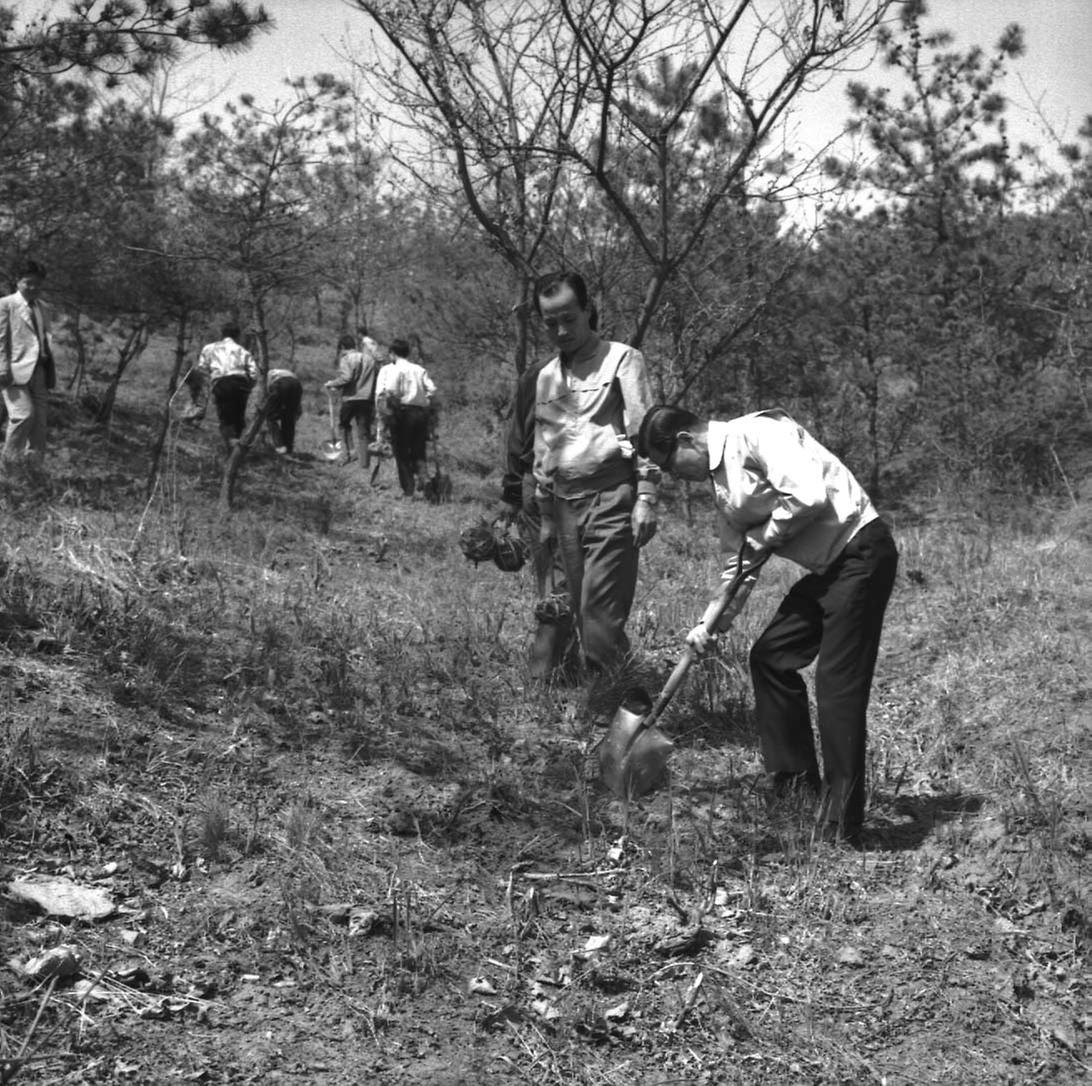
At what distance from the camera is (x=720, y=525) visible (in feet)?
14.3

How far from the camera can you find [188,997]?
3.12 meters

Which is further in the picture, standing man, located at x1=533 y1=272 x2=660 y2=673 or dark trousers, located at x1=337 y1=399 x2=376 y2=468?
dark trousers, located at x1=337 y1=399 x2=376 y2=468

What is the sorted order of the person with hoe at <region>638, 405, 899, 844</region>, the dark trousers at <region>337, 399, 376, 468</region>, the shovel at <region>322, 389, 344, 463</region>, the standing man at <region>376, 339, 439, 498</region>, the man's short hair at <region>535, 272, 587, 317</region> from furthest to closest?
the shovel at <region>322, 389, 344, 463</region>
the dark trousers at <region>337, 399, 376, 468</region>
the standing man at <region>376, 339, 439, 498</region>
the man's short hair at <region>535, 272, 587, 317</region>
the person with hoe at <region>638, 405, 899, 844</region>

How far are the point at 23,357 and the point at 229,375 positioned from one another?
3.95 meters

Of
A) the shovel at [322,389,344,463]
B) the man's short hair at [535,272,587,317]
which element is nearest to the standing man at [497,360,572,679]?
the man's short hair at [535,272,587,317]

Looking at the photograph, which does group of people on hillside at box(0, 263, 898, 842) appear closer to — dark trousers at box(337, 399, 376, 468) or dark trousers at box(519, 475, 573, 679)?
dark trousers at box(519, 475, 573, 679)

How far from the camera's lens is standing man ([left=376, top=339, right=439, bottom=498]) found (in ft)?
39.1

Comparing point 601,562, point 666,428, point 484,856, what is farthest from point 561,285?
point 484,856

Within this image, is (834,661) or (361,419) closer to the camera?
(834,661)

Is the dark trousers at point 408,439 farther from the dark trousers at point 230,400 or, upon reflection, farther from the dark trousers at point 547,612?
the dark trousers at point 547,612

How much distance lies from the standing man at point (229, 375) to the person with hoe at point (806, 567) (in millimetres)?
9012

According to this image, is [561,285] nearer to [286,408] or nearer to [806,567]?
[806,567]

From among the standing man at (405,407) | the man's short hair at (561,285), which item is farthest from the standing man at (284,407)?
the man's short hair at (561,285)

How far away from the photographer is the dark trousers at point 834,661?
400 cm
